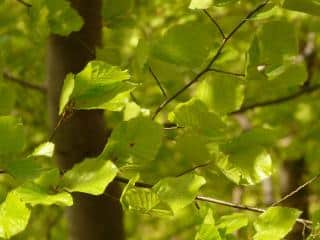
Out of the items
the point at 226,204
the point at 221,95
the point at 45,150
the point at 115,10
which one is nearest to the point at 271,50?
the point at 221,95

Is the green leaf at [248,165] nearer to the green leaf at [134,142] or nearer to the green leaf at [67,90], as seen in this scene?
the green leaf at [134,142]

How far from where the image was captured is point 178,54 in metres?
0.84

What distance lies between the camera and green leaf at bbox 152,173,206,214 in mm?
712

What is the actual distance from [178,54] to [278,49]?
5.5 inches

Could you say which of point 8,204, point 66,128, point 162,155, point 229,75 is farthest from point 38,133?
point 8,204

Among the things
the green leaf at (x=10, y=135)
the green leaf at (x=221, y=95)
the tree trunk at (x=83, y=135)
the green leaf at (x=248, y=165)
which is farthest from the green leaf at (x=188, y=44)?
the tree trunk at (x=83, y=135)

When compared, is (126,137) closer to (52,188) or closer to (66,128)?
(52,188)

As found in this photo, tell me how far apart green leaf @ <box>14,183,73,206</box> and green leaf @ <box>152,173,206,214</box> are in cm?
14

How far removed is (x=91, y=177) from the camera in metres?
0.68

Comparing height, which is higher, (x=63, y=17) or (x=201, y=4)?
(x=201, y=4)

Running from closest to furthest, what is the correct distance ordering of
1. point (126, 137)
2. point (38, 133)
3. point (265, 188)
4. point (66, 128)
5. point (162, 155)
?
point (126, 137), point (66, 128), point (162, 155), point (38, 133), point (265, 188)

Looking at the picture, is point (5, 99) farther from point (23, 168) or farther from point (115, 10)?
point (115, 10)

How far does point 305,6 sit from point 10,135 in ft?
1.27

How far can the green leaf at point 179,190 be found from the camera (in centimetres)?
71
